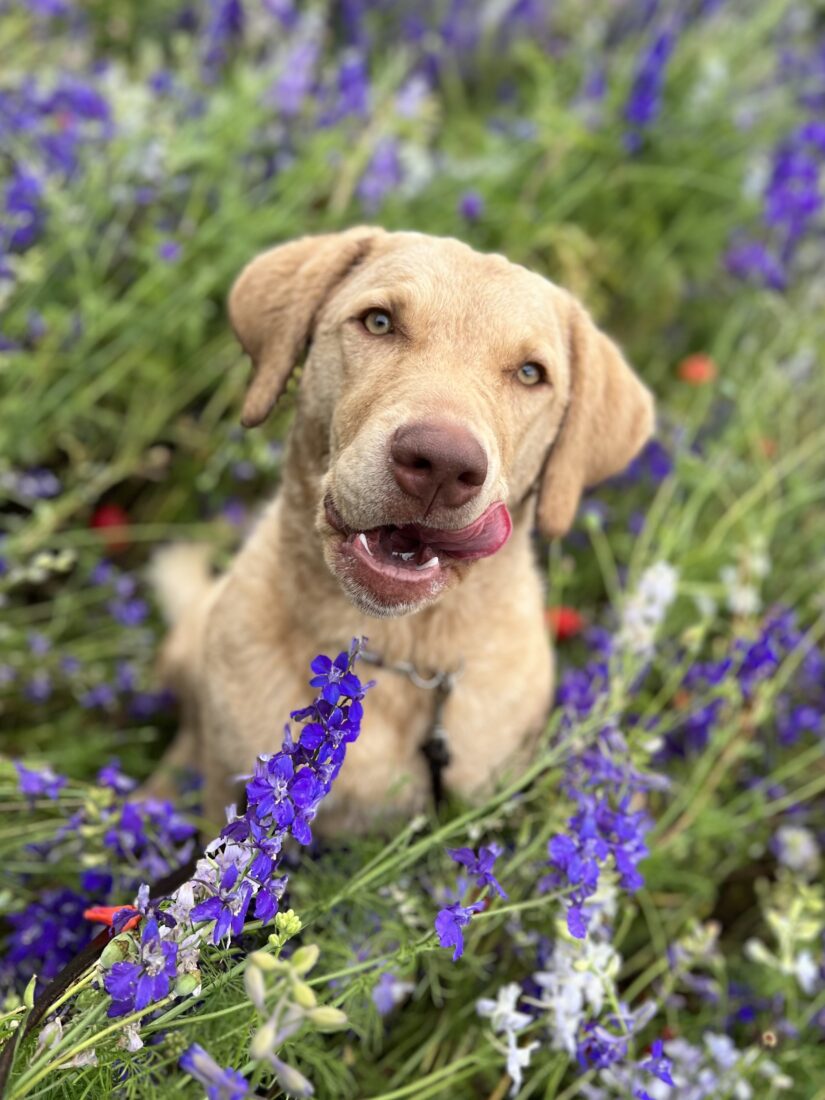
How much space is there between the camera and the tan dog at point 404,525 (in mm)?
2307

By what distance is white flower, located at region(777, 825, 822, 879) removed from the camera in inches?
128

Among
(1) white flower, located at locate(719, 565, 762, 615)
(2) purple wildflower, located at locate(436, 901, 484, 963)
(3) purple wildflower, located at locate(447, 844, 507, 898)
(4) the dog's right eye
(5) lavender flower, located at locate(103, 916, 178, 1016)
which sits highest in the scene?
(4) the dog's right eye

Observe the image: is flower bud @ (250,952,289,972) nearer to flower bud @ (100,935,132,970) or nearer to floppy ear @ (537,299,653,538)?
flower bud @ (100,935,132,970)

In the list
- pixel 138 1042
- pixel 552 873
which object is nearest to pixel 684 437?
pixel 552 873

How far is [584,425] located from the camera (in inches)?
112

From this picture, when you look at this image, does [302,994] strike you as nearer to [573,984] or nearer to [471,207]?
[573,984]

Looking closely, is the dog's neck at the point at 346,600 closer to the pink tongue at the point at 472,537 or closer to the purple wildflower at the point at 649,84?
the pink tongue at the point at 472,537

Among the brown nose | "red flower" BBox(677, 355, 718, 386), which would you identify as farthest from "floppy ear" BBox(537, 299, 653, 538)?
"red flower" BBox(677, 355, 718, 386)

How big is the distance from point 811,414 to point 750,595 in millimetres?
1633

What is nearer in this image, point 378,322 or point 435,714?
point 378,322

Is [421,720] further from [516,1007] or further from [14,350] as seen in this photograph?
[14,350]

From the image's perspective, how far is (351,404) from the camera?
234 centimetres

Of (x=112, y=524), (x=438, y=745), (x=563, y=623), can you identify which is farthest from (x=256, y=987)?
(x=112, y=524)

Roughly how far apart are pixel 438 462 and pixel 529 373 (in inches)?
28.6
